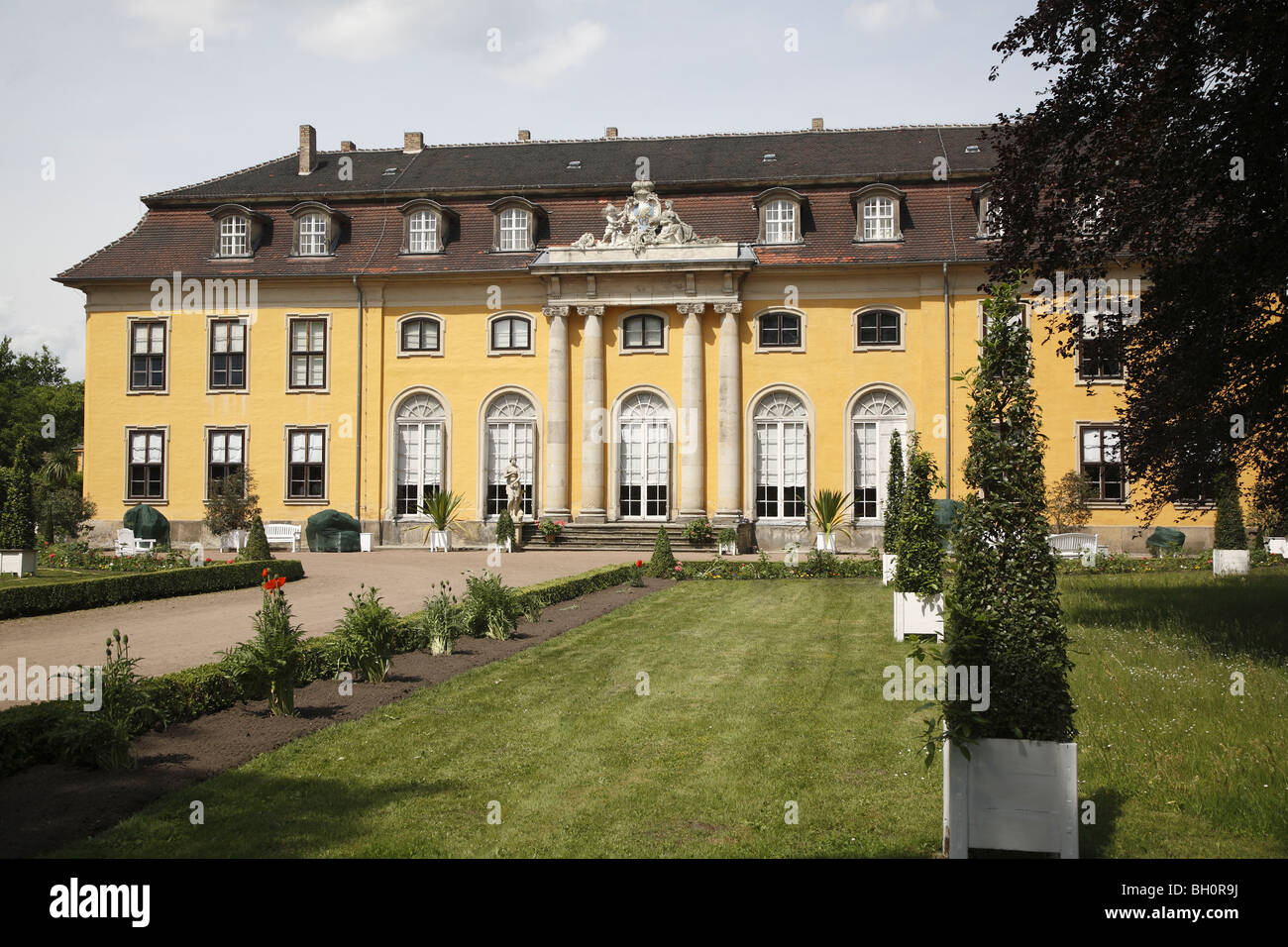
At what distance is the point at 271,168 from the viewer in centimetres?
3900

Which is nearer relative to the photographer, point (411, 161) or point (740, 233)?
point (740, 233)

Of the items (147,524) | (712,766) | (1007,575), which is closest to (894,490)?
(712,766)

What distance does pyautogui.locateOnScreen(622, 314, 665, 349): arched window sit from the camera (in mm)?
34438

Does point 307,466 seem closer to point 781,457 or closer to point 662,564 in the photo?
point 781,457

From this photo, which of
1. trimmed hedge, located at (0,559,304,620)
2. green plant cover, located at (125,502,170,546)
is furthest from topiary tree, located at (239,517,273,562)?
green plant cover, located at (125,502,170,546)

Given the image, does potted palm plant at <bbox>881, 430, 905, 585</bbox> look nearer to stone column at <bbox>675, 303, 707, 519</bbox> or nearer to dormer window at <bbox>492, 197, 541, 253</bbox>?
stone column at <bbox>675, 303, 707, 519</bbox>

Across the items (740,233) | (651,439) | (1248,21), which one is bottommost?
(651,439)

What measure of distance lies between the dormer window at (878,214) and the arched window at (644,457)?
8791mm

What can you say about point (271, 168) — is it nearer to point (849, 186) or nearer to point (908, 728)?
point (849, 186)

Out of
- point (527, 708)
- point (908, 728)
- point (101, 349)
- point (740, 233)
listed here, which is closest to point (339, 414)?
point (101, 349)

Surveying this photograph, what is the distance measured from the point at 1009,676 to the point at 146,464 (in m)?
35.7

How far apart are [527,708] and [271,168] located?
3492 cm

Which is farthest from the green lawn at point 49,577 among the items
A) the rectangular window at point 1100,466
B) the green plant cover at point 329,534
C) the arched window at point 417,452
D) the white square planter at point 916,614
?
the rectangular window at point 1100,466

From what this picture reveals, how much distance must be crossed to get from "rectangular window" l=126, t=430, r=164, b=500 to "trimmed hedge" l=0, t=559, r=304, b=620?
54.4 ft
